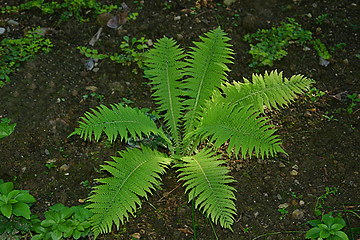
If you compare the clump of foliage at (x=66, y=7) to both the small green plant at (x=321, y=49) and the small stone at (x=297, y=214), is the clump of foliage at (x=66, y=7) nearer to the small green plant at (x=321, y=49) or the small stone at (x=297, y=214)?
the small green plant at (x=321, y=49)

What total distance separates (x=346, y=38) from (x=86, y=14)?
9.54ft

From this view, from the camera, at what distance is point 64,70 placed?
10.5 ft

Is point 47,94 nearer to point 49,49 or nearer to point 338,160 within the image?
point 49,49

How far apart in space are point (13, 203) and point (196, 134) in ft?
4.19

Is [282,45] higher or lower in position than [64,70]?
→ higher

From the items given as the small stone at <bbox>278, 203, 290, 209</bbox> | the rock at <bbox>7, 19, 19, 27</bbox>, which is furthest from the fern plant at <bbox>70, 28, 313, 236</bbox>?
the rock at <bbox>7, 19, 19, 27</bbox>

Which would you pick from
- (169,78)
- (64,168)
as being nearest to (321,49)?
(169,78)

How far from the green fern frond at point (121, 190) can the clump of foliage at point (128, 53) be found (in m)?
1.26

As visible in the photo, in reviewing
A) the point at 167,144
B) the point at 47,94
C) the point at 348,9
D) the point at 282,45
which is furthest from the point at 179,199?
the point at 348,9

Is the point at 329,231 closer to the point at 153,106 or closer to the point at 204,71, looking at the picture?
the point at 204,71

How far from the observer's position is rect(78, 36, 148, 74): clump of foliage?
327 centimetres

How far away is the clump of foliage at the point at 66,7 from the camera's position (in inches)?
143

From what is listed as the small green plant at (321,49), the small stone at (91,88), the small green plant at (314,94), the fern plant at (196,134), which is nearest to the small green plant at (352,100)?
the small green plant at (314,94)

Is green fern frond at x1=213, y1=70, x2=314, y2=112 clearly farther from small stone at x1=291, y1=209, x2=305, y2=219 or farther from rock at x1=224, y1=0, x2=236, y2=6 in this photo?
rock at x1=224, y1=0, x2=236, y2=6
